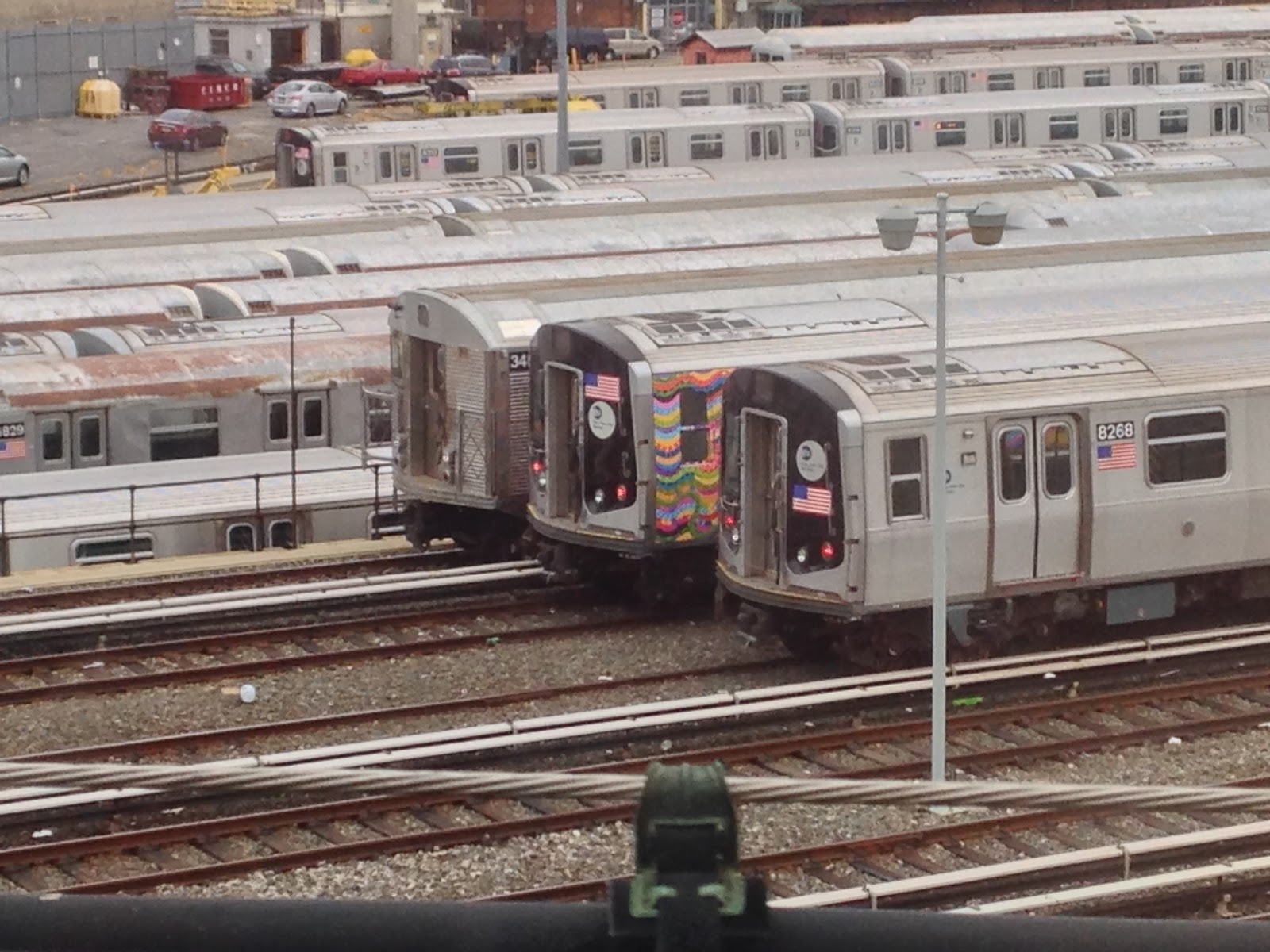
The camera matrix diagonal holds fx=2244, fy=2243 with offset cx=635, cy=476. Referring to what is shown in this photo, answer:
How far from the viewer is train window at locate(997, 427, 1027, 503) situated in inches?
677

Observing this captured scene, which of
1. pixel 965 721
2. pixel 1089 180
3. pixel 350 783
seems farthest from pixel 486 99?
pixel 350 783

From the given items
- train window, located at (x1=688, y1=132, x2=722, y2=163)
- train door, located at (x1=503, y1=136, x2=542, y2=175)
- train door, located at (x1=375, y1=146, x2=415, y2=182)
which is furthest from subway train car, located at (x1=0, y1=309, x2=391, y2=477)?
train window, located at (x1=688, y1=132, x2=722, y2=163)

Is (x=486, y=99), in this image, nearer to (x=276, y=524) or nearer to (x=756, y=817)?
(x=276, y=524)

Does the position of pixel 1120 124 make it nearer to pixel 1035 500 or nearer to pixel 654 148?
pixel 654 148

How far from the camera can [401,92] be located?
68688 millimetres

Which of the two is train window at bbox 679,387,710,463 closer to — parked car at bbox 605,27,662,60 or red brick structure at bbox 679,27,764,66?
red brick structure at bbox 679,27,764,66

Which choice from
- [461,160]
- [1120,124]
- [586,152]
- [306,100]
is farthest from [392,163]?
[306,100]

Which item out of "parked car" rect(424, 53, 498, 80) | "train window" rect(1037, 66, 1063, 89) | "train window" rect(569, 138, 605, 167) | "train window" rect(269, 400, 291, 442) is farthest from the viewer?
"parked car" rect(424, 53, 498, 80)

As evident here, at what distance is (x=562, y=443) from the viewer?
19859 mm

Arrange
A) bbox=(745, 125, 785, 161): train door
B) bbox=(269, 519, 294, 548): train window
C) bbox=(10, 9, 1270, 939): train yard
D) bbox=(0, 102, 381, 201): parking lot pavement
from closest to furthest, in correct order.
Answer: bbox=(10, 9, 1270, 939): train yard, bbox=(269, 519, 294, 548): train window, bbox=(745, 125, 785, 161): train door, bbox=(0, 102, 381, 201): parking lot pavement

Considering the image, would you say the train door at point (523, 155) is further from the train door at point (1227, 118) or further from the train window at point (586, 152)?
the train door at point (1227, 118)

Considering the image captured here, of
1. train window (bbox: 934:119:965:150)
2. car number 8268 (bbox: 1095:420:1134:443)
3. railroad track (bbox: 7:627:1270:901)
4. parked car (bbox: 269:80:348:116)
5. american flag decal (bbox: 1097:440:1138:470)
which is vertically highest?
parked car (bbox: 269:80:348:116)

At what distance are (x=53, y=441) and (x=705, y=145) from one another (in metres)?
22.8

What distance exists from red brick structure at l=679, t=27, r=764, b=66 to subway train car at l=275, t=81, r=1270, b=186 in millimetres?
16907
